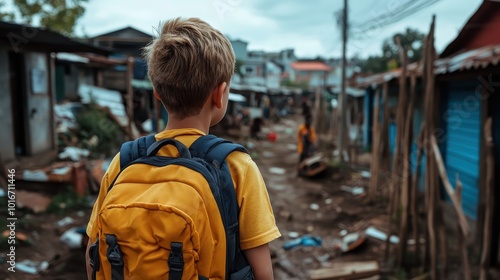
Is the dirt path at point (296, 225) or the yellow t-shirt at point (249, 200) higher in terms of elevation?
the yellow t-shirt at point (249, 200)

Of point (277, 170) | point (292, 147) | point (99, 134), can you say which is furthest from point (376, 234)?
point (292, 147)

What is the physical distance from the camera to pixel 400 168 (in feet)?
16.0

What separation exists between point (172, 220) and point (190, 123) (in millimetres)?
303

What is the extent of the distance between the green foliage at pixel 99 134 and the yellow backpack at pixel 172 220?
307 inches

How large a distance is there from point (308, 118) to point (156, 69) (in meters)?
9.23

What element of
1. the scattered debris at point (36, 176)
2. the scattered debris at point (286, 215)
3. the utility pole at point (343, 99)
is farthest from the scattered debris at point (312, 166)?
the scattered debris at point (36, 176)

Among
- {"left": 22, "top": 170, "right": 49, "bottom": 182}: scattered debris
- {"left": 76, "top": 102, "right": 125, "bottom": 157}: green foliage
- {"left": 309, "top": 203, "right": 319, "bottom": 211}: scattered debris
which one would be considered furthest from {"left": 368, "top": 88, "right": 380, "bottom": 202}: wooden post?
{"left": 76, "top": 102, "right": 125, "bottom": 157}: green foliage

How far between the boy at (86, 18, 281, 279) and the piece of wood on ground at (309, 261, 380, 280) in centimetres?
328

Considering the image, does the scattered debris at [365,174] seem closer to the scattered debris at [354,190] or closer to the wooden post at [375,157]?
the scattered debris at [354,190]

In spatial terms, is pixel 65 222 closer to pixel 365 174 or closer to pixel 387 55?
pixel 365 174

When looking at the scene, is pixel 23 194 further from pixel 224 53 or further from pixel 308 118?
pixel 308 118

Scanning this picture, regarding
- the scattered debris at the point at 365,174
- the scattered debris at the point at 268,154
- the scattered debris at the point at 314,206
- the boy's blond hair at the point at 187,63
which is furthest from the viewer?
the scattered debris at the point at 268,154

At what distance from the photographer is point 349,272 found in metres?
4.15

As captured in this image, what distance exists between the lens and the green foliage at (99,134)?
866 cm
